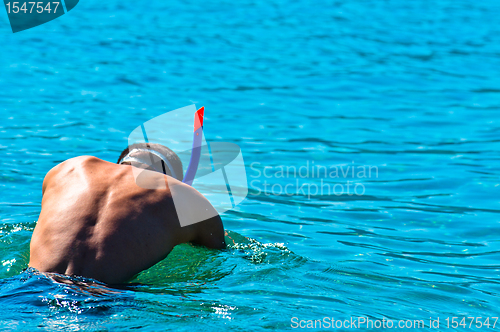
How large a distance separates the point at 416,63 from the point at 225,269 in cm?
1021

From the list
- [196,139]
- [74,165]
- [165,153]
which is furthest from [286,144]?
[74,165]

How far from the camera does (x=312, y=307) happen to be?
12.4 ft

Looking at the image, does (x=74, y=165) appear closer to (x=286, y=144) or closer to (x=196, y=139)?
(x=196, y=139)

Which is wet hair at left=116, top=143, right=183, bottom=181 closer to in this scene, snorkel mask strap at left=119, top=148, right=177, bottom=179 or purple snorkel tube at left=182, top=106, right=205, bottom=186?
snorkel mask strap at left=119, top=148, right=177, bottom=179

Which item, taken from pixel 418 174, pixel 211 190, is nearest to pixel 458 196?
pixel 418 174

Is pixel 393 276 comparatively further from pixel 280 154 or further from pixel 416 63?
pixel 416 63

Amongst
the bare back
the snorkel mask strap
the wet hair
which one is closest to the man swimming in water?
the bare back

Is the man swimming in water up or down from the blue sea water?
up

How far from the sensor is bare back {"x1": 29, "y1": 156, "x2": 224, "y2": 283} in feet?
11.4

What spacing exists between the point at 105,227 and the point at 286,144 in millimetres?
5272

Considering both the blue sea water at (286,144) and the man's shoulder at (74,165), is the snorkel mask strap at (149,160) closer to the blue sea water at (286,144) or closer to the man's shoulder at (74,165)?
the man's shoulder at (74,165)

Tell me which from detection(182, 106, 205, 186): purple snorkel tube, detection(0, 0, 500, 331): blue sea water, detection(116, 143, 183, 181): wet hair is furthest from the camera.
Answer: detection(182, 106, 205, 186): purple snorkel tube

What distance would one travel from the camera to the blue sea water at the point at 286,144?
3816mm

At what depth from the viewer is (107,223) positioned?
138 inches
